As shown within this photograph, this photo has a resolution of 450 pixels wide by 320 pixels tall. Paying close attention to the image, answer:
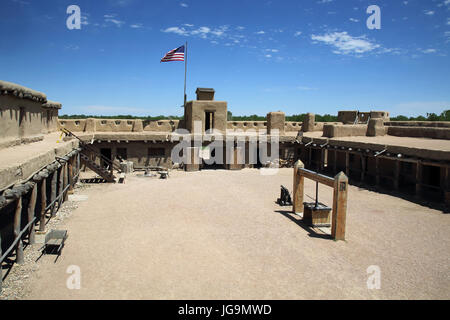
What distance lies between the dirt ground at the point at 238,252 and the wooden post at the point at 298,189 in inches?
21.5

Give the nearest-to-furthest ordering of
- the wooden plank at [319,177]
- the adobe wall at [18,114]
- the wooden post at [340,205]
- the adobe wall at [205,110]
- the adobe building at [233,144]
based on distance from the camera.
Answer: the wooden post at [340,205] → the wooden plank at [319,177] → the adobe wall at [18,114] → the adobe building at [233,144] → the adobe wall at [205,110]

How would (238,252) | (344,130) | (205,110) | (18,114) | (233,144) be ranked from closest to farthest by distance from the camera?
(238,252), (18,114), (344,130), (233,144), (205,110)

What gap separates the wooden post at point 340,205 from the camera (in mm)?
10594

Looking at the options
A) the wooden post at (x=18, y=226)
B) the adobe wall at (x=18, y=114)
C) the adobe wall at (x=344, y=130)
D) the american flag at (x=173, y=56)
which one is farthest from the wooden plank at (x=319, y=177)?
the american flag at (x=173, y=56)

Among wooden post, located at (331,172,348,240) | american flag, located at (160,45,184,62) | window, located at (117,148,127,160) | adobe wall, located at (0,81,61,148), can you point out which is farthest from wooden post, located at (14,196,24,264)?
american flag, located at (160,45,184,62)

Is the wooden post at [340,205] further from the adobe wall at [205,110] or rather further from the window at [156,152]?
the window at [156,152]

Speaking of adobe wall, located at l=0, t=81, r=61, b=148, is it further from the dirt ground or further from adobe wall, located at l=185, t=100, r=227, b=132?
adobe wall, located at l=185, t=100, r=227, b=132

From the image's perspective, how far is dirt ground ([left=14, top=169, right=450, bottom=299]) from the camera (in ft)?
25.4

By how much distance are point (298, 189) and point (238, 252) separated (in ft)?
16.8

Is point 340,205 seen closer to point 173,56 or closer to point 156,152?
point 156,152

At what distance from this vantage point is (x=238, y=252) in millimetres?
9844

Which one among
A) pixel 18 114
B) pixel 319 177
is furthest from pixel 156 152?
pixel 319 177
